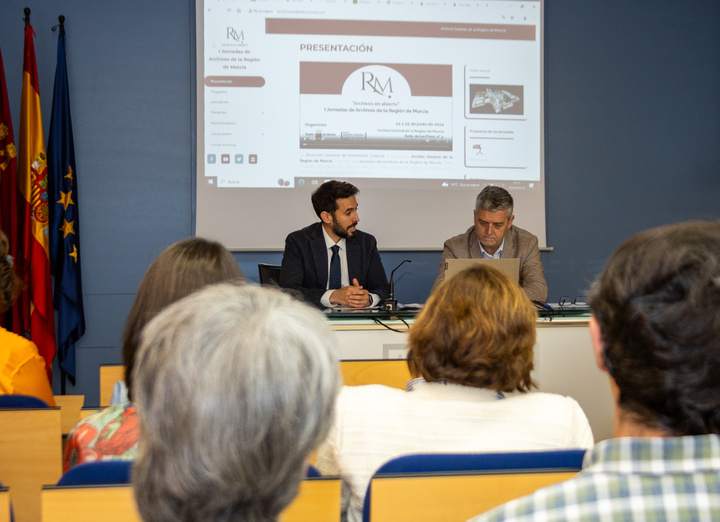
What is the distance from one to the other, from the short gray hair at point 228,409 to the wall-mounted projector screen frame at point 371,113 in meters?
4.23

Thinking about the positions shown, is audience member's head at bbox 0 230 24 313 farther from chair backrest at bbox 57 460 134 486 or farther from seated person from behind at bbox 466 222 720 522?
seated person from behind at bbox 466 222 720 522

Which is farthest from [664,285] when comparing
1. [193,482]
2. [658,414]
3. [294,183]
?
[294,183]

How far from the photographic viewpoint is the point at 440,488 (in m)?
1.15

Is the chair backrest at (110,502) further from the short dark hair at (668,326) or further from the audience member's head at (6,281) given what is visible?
the audience member's head at (6,281)

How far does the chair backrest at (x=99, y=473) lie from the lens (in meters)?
1.15

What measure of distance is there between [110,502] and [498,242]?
3453 millimetres

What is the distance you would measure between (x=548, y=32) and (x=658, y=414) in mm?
4982

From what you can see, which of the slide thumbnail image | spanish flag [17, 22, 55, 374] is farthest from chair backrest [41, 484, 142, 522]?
the slide thumbnail image

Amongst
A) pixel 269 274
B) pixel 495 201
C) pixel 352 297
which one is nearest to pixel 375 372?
pixel 352 297

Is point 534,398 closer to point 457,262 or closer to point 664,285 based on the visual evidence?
point 664,285

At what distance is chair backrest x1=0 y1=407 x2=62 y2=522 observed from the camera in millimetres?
1549

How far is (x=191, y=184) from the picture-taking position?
4957 mm

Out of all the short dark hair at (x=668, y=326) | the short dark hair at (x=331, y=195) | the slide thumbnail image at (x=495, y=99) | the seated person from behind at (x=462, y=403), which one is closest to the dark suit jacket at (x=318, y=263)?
the short dark hair at (x=331, y=195)

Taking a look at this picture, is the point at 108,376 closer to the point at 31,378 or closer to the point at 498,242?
the point at 31,378
